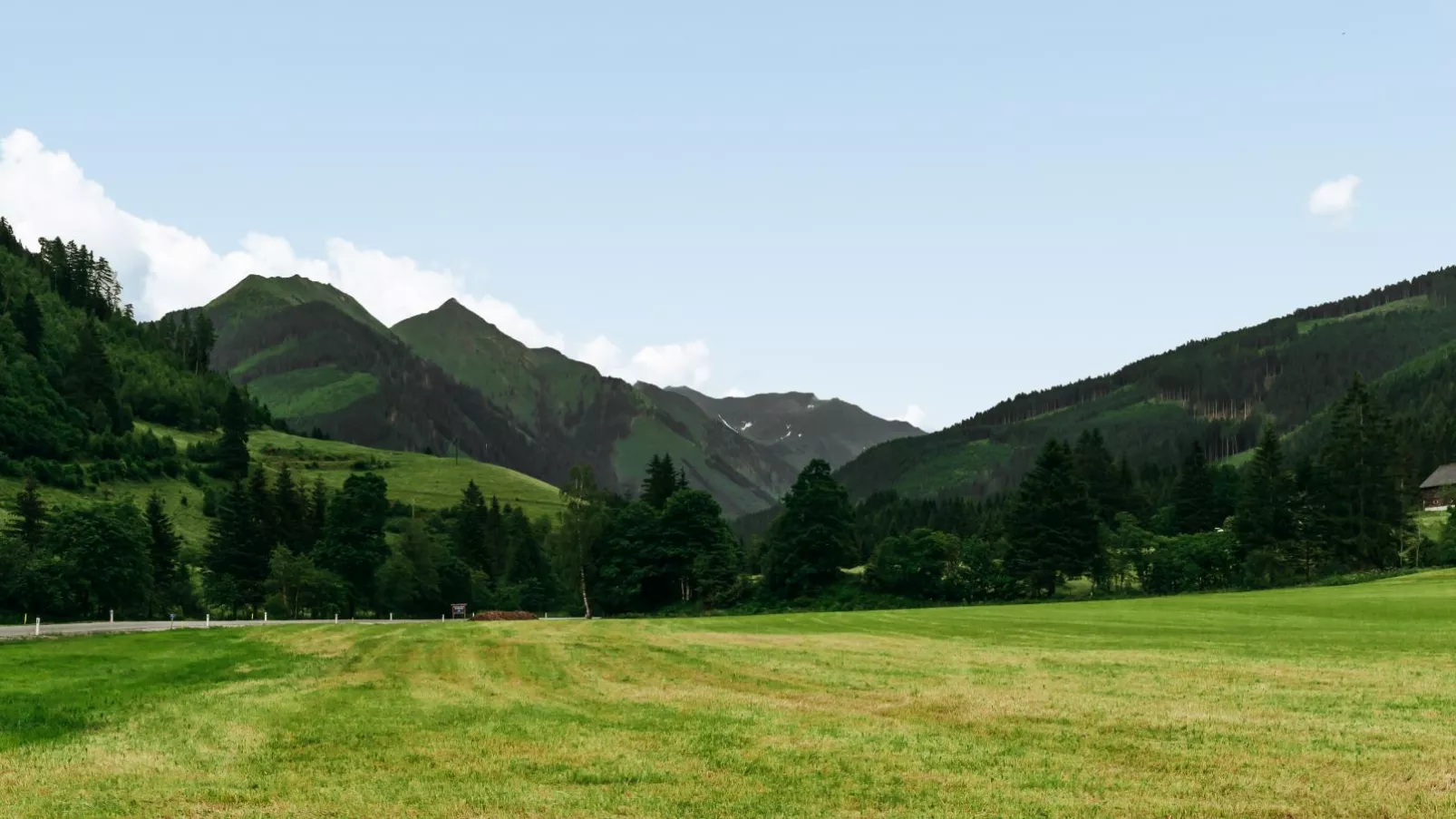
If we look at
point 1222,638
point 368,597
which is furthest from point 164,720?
point 368,597

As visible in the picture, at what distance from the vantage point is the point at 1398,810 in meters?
14.4

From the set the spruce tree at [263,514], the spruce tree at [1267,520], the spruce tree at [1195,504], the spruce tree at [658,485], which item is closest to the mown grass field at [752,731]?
the spruce tree at [1267,520]

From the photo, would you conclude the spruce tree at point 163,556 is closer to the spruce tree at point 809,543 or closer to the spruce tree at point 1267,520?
the spruce tree at point 809,543

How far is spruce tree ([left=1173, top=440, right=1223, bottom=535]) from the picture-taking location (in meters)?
156

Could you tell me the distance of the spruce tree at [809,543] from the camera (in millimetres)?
120812

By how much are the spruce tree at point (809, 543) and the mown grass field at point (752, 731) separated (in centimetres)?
7760

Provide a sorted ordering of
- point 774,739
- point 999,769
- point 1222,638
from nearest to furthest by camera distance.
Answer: point 999,769 < point 774,739 < point 1222,638

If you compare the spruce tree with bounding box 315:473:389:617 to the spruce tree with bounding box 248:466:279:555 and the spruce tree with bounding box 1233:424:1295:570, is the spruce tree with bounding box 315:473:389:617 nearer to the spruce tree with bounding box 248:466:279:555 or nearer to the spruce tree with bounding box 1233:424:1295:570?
the spruce tree with bounding box 248:466:279:555

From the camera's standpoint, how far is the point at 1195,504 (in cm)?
15775

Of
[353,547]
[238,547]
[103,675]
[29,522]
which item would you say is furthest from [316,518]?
[103,675]

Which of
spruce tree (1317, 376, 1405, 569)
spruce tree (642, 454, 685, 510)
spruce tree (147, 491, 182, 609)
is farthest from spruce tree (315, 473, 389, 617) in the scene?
spruce tree (1317, 376, 1405, 569)

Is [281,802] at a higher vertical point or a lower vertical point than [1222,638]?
higher

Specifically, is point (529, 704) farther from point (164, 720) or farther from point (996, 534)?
point (996, 534)

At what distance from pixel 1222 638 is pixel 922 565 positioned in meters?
73.5
